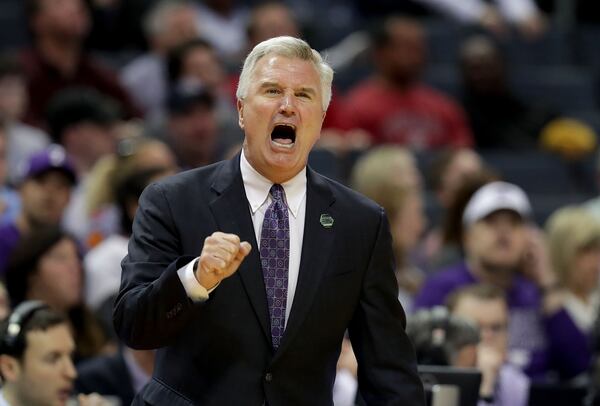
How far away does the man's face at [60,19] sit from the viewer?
28.5 feet

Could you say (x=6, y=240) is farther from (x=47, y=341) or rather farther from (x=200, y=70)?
(x=200, y=70)

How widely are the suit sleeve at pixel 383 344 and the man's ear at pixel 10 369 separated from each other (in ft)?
5.45

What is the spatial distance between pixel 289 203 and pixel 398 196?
4.05m

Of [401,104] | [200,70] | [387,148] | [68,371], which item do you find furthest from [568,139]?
[68,371]

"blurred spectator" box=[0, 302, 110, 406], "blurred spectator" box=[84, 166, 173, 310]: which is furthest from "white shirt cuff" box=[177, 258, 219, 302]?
"blurred spectator" box=[84, 166, 173, 310]

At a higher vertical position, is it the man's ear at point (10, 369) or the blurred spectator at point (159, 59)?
the blurred spectator at point (159, 59)

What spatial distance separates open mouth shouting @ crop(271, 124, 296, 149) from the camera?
340 cm

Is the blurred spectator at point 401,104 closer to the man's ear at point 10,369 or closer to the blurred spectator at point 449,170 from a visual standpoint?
the blurred spectator at point 449,170

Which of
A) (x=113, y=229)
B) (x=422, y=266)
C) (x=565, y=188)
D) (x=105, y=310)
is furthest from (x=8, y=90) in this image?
(x=565, y=188)

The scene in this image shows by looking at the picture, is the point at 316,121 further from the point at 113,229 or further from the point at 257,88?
the point at 113,229

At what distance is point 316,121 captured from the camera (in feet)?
11.3

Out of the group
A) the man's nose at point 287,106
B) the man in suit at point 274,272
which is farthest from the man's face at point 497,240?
the man's nose at point 287,106

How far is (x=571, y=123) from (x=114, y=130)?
11.3ft

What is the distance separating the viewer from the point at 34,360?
15.6 feet
